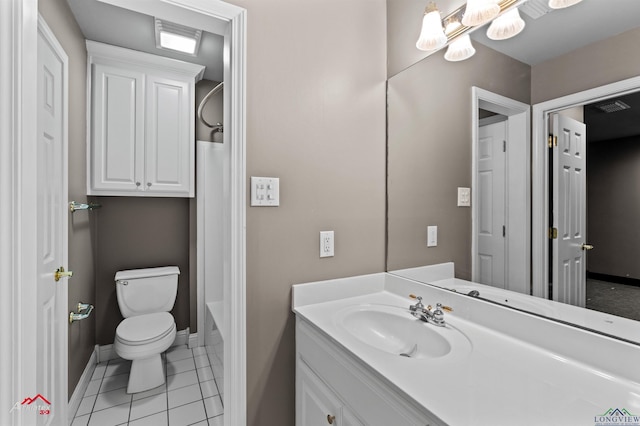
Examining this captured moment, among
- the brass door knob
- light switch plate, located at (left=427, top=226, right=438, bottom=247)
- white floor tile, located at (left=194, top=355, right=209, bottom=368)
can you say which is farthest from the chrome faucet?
white floor tile, located at (left=194, top=355, right=209, bottom=368)

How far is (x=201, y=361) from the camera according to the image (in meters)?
2.43

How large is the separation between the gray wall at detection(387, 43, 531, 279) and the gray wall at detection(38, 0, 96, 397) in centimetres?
182

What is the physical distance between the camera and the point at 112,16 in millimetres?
1834

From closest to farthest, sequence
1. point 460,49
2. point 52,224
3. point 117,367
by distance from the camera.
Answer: point 460,49 → point 52,224 → point 117,367

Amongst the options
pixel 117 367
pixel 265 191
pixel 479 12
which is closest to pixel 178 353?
pixel 117 367

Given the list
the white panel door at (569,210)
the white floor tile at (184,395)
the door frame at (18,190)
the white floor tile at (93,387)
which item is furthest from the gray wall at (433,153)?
the white floor tile at (93,387)

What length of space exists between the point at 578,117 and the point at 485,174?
1.07 feet

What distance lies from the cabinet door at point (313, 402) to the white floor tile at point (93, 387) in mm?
1670

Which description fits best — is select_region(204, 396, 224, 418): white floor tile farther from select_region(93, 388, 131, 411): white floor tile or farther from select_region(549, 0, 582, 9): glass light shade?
select_region(549, 0, 582, 9): glass light shade

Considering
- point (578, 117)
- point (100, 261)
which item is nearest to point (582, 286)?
point (578, 117)

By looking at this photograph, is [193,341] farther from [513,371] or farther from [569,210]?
[569,210]

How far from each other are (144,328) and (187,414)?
0.67m

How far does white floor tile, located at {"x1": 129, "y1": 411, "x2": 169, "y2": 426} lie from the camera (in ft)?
5.60

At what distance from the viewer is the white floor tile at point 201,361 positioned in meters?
2.37
